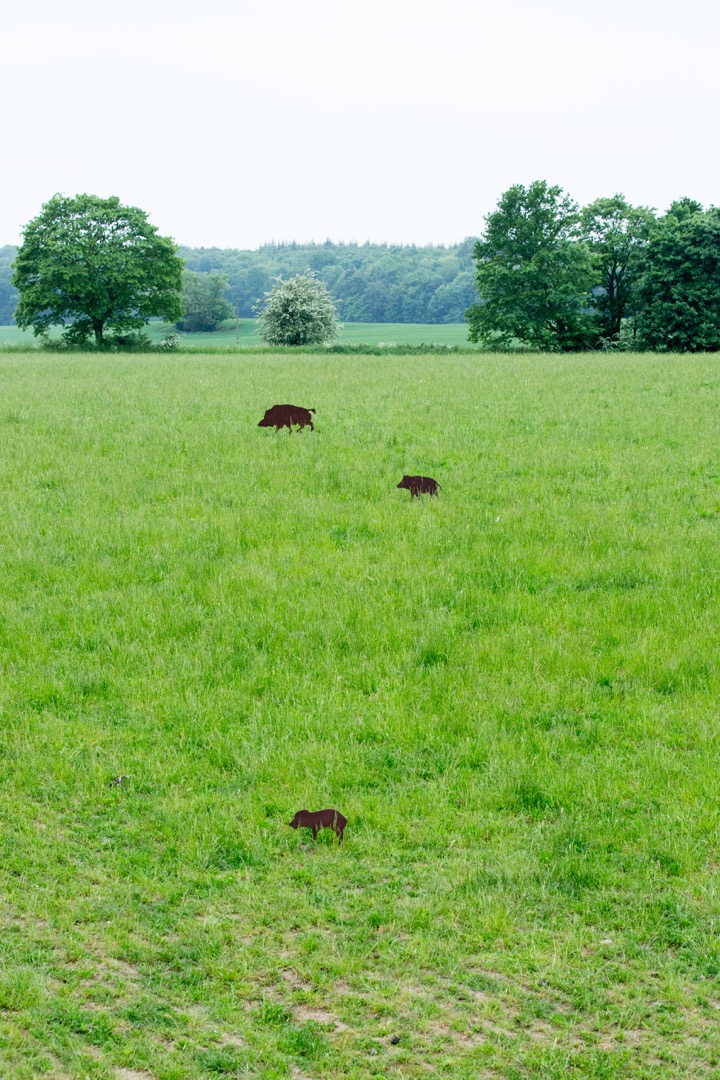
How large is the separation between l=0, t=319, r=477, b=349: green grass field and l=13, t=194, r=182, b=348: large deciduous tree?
2917cm

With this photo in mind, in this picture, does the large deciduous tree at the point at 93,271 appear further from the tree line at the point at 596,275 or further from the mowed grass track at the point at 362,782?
the mowed grass track at the point at 362,782

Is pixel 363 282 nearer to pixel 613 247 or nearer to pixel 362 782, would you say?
pixel 613 247

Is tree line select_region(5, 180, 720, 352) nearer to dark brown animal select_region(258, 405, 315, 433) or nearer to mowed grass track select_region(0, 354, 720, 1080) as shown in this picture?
dark brown animal select_region(258, 405, 315, 433)

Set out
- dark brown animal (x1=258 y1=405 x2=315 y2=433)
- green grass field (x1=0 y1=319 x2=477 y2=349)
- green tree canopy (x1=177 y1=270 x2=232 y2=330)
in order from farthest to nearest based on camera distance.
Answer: green tree canopy (x1=177 y1=270 x2=232 y2=330)
green grass field (x1=0 y1=319 x2=477 y2=349)
dark brown animal (x1=258 y1=405 x2=315 y2=433)

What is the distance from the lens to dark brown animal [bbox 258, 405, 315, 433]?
72.7ft

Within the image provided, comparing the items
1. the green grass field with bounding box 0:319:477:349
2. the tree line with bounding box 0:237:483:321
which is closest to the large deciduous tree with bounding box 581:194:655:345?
the green grass field with bounding box 0:319:477:349

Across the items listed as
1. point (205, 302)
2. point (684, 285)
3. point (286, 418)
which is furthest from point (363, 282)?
point (286, 418)

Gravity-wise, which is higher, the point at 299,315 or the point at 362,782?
the point at 299,315

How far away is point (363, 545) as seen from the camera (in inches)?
514

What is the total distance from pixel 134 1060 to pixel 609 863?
9.83 ft

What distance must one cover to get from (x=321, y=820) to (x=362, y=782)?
0.79m

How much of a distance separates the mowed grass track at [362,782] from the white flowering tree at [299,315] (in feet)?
221

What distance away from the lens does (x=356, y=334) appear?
129m

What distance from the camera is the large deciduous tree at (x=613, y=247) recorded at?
75.7 meters
